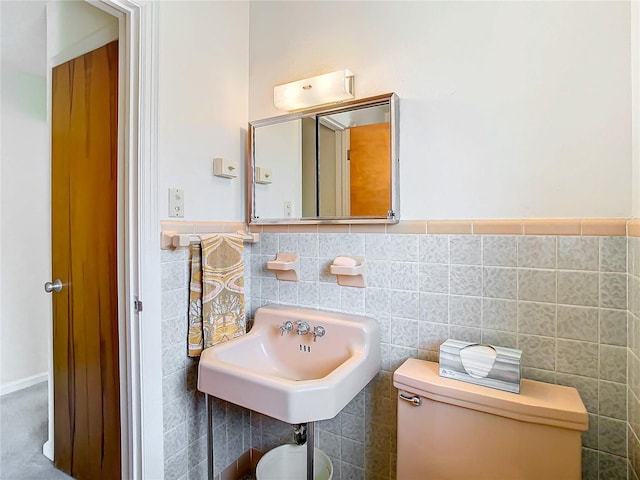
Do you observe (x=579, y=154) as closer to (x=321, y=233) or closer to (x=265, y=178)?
(x=321, y=233)

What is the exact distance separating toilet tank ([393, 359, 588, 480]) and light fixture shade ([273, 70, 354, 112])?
1.11 m

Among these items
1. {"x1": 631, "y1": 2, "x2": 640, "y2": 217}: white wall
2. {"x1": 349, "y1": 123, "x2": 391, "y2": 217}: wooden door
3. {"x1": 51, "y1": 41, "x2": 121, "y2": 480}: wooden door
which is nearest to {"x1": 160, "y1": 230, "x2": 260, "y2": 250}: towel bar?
{"x1": 51, "y1": 41, "x2": 121, "y2": 480}: wooden door

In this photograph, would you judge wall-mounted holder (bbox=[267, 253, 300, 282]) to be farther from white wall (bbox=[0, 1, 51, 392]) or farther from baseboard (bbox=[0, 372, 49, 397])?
baseboard (bbox=[0, 372, 49, 397])

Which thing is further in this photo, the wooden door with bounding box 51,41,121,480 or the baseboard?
the baseboard

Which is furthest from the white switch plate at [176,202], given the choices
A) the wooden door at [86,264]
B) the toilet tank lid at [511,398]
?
the toilet tank lid at [511,398]

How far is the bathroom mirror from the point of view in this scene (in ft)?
4.21

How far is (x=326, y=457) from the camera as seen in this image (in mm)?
1379

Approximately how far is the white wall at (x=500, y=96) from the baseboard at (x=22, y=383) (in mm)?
3146

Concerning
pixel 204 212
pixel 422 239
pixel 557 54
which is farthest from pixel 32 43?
pixel 557 54

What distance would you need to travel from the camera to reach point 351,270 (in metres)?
1.30

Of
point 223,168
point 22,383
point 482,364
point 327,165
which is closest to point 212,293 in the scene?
point 223,168

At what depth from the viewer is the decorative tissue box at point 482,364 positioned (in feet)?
3.10

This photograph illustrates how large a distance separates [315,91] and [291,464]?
5.36 ft

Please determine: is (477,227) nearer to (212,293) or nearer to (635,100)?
(635,100)
